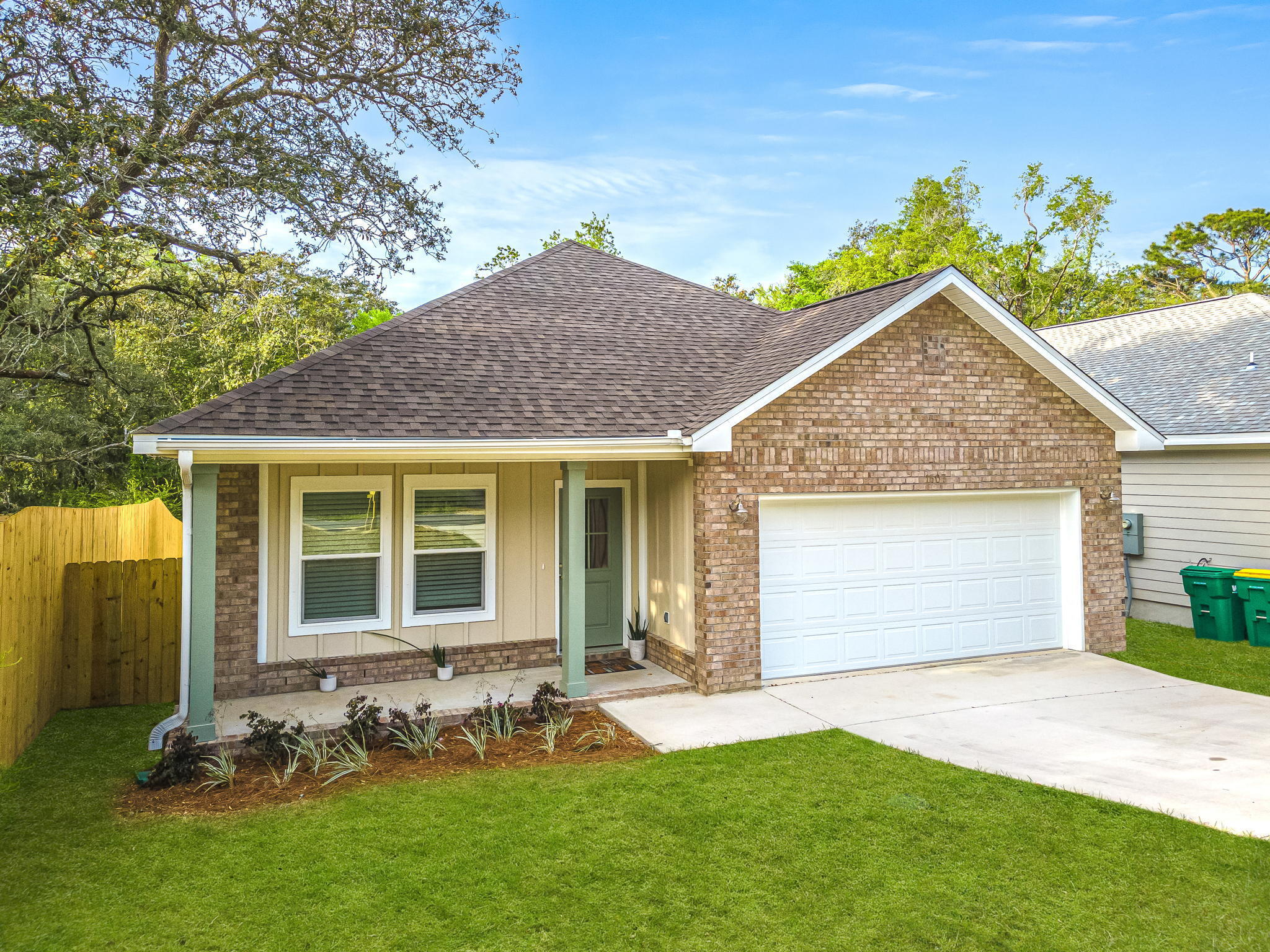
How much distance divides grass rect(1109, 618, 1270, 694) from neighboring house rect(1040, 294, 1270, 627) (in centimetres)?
121

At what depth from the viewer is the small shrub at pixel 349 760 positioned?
6.66 meters

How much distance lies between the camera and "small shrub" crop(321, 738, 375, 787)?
262 inches

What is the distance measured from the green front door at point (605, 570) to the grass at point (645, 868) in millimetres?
3654

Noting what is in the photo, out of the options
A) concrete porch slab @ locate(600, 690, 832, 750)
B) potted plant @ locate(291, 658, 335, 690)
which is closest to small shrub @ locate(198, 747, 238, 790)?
potted plant @ locate(291, 658, 335, 690)

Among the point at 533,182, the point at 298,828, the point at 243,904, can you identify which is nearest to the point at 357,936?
the point at 243,904

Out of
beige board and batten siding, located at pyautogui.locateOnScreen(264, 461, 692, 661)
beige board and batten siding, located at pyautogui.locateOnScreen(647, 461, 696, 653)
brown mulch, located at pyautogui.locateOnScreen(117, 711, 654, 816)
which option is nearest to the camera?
brown mulch, located at pyautogui.locateOnScreen(117, 711, 654, 816)

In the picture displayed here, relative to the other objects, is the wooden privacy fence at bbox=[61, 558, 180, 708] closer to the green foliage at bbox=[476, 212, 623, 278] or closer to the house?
the house

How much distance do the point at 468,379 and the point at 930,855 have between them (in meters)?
6.62

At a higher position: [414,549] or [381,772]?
[414,549]

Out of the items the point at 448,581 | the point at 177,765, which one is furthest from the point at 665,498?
the point at 177,765

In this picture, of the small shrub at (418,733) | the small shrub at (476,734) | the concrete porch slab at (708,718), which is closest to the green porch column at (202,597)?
the small shrub at (418,733)

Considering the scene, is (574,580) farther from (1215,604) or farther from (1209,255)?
(1209,255)

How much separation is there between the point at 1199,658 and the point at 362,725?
1031cm

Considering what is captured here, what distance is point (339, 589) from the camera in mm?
9047
